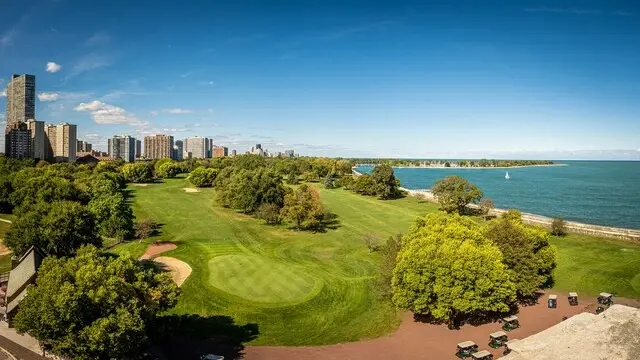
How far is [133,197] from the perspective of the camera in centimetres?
10012

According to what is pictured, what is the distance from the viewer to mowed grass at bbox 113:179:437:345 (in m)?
30.8

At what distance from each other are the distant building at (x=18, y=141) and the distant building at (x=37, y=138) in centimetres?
138

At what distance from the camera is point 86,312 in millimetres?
21484

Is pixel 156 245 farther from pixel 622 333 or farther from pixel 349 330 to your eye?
pixel 622 333

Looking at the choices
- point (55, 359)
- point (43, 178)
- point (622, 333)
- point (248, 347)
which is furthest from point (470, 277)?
point (43, 178)

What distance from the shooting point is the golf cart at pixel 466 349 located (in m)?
25.0

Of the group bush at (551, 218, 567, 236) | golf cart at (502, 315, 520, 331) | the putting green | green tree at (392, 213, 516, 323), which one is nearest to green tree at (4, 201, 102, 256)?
the putting green

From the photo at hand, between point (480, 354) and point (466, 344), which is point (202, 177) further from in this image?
point (480, 354)

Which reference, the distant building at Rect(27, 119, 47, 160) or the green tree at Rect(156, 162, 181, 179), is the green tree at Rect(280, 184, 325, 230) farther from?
the distant building at Rect(27, 119, 47, 160)

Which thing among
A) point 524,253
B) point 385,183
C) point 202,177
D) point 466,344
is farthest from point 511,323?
point 202,177

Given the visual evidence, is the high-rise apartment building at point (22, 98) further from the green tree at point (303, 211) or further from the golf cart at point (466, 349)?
the golf cart at point (466, 349)

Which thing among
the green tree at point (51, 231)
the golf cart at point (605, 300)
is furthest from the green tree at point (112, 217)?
the golf cart at point (605, 300)

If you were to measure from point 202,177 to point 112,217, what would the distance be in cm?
6936

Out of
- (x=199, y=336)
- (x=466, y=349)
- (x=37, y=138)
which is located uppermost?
(x=37, y=138)
